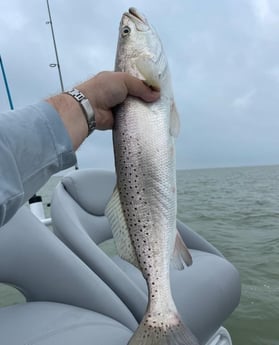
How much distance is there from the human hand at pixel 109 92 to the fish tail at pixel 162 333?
0.84m

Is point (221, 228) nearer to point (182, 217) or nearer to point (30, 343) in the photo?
point (182, 217)

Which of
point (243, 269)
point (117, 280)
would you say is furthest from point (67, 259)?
point (243, 269)

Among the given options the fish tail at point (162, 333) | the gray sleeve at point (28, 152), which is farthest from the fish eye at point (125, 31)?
the fish tail at point (162, 333)

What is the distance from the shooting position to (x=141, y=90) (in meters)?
1.62

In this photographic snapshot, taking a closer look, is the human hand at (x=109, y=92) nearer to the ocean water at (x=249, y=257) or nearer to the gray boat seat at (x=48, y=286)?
the gray boat seat at (x=48, y=286)

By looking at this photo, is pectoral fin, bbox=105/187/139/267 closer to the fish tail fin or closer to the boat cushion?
the fish tail fin

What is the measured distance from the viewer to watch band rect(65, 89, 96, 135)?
5.52 feet

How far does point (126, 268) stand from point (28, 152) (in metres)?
1.77

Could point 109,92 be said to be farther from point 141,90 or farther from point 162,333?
point 162,333

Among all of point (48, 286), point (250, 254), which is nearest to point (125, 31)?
point (48, 286)

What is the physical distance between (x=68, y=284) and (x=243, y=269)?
15.3 ft

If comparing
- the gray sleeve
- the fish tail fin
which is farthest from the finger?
the fish tail fin

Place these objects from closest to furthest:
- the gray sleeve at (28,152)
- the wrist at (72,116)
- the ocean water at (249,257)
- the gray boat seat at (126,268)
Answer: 1. the gray sleeve at (28,152)
2. the wrist at (72,116)
3. the gray boat seat at (126,268)
4. the ocean water at (249,257)

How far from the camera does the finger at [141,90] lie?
1615 millimetres
